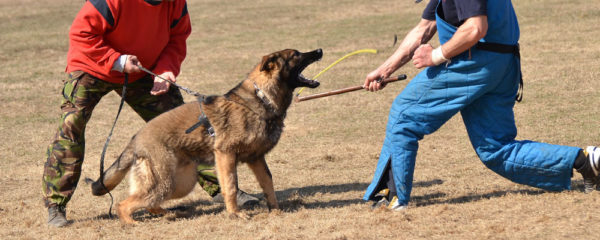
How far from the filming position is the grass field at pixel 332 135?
5.60 meters

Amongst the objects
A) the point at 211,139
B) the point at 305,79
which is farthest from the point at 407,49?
the point at 211,139

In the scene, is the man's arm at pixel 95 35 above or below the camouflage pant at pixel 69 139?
above

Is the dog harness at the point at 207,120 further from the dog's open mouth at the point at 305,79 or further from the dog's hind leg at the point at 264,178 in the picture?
the dog's hind leg at the point at 264,178

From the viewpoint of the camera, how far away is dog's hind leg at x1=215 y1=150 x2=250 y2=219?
6.07 meters

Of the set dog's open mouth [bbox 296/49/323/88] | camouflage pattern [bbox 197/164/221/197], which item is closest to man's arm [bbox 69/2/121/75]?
camouflage pattern [bbox 197/164/221/197]

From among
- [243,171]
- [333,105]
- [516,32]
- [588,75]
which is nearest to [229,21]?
[333,105]

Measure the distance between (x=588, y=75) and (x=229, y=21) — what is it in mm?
11011

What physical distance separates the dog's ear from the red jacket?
0.96 meters

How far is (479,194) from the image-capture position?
642cm

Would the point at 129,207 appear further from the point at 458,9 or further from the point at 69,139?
the point at 458,9

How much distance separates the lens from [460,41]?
5.26m

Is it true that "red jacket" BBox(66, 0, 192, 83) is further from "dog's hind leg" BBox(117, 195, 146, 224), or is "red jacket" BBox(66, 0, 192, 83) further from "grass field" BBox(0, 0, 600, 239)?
"grass field" BBox(0, 0, 600, 239)

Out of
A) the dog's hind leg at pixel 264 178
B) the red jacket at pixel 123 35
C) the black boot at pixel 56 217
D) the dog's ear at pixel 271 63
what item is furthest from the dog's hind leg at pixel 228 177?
the black boot at pixel 56 217

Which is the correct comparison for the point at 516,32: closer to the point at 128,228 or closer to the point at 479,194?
the point at 479,194
